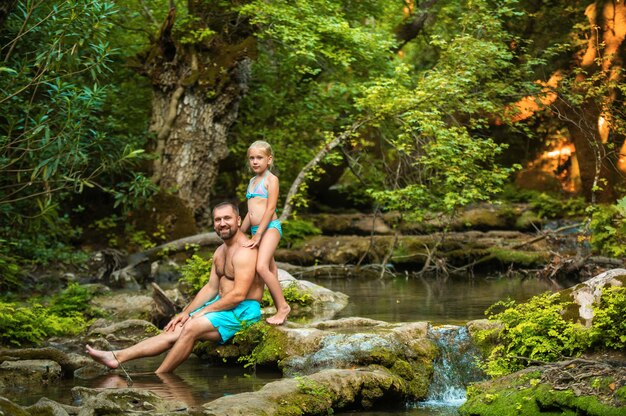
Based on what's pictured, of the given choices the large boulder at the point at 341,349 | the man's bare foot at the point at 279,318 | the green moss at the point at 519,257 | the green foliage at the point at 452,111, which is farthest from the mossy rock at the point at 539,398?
the green moss at the point at 519,257

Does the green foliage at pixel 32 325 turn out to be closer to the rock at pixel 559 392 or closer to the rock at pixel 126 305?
the rock at pixel 126 305

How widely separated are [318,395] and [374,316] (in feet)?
13.8

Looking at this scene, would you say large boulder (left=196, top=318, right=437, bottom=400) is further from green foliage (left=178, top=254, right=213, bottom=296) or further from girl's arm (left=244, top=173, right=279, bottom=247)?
green foliage (left=178, top=254, right=213, bottom=296)

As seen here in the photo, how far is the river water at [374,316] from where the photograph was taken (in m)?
6.61

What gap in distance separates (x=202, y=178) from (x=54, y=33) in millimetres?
7524

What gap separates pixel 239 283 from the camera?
7789mm

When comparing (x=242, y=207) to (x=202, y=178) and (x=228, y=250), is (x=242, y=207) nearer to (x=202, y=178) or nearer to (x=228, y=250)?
(x=202, y=178)

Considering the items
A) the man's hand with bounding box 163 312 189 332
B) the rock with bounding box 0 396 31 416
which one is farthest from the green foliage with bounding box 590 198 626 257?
the rock with bounding box 0 396 31 416

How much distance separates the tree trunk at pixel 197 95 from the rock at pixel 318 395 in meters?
11.4

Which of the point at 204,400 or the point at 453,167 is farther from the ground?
the point at 453,167

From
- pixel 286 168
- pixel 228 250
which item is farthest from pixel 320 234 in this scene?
pixel 228 250

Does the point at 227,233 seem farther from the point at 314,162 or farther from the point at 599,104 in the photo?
the point at 599,104

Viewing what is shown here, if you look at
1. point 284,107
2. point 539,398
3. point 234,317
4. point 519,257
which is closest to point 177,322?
point 234,317

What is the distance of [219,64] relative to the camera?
17031 mm
